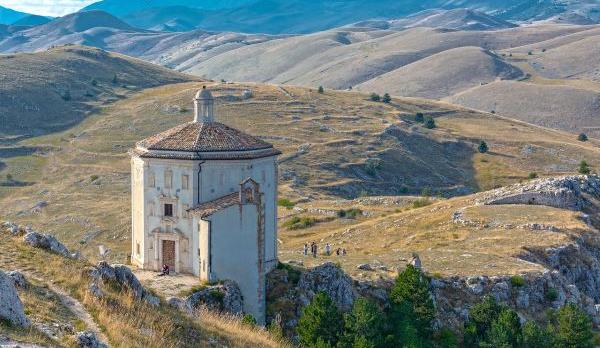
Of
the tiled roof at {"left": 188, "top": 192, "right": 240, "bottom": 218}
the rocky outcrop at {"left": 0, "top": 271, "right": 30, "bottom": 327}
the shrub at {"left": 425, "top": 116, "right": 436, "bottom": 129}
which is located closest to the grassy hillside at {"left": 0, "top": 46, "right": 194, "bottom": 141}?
the shrub at {"left": 425, "top": 116, "right": 436, "bottom": 129}

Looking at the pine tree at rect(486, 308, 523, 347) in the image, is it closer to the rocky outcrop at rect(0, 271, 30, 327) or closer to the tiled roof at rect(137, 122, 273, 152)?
the tiled roof at rect(137, 122, 273, 152)

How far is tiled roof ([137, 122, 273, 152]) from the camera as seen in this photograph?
117ft

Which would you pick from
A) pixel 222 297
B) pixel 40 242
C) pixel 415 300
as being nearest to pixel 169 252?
pixel 222 297

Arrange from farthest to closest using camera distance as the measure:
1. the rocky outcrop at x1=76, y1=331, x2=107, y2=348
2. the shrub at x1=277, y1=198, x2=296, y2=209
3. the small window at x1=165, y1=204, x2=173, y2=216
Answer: the shrub at x1=277, y1=198, x2=296, y2=209, the small window at x1=165, y1=204, x2=173, y2=216, the rocky outcrop at x1=76, y1=331, x2=107, y2=348

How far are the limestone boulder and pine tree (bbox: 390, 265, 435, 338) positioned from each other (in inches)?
87.3

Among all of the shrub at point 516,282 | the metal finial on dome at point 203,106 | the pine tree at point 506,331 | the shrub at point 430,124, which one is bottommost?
the pine tree at point 506,331

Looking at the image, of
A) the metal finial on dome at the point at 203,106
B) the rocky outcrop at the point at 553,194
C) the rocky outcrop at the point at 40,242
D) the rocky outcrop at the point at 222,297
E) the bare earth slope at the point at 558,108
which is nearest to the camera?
the rocky outcrop at the point at 40,242

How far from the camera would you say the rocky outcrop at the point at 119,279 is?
66.1 feet

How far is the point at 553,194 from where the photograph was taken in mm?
59562

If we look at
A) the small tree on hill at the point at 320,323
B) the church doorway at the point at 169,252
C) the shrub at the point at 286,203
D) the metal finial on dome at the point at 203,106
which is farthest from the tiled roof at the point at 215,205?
the shrub at the point at 286,203

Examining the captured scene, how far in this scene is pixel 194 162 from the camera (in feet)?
116

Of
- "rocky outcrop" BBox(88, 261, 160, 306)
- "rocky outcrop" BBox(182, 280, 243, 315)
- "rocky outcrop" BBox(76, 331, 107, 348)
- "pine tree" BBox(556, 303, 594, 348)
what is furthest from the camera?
"pine tree" BBox(556, 303, 594, 348)

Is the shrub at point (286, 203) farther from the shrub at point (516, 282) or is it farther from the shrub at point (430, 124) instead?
the shrub at point (430, 124)

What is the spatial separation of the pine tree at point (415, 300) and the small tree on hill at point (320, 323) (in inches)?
168
